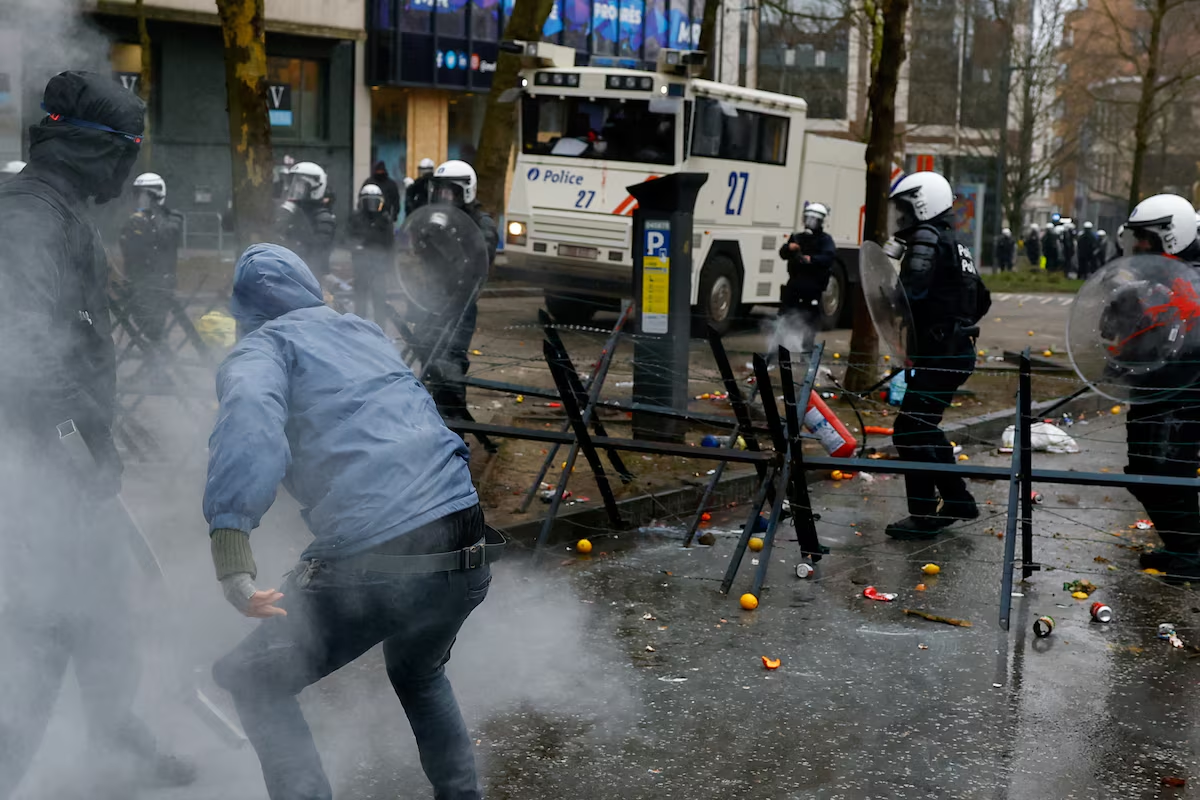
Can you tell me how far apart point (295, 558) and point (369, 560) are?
340cm

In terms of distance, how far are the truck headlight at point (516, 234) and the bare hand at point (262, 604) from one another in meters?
14.4

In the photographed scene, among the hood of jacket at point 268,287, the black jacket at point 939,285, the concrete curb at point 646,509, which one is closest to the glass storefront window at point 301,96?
the concrete curb at point 646,509

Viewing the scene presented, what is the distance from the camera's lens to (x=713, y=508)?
8109 millimetres

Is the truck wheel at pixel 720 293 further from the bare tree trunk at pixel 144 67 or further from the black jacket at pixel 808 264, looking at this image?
the bare tree trunk at pixel 144 67

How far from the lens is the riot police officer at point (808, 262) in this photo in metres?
14.5

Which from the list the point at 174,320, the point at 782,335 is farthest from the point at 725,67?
the point at 174,320

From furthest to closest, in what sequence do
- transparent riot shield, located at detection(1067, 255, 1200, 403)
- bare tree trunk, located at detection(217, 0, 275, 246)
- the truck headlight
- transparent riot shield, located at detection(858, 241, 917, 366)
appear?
the truck headlight, bare tree trunk, located at detection(217, 0, 275, 246), transparent riot shield, located at detection(858, 241, 917, 366), transparent riot shield, located at detection(1067, 255, 1200, 403)

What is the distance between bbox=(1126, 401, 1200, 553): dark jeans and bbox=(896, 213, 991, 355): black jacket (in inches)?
43.8

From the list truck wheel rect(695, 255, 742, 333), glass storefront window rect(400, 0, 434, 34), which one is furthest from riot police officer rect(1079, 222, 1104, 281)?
truck wheel rect(695, 255, 742, 333)

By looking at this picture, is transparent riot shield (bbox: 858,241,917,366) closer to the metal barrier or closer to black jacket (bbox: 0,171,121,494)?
black jacket (bbox: 0,171,121,494)

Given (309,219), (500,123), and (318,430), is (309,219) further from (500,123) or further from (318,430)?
(318,430)

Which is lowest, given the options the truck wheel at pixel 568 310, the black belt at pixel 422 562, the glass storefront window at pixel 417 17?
the truck wheel at pixel 568 310

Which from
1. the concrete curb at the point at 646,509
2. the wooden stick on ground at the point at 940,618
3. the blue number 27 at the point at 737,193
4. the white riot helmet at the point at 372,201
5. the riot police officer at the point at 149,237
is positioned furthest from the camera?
the blue number 27 at the point at 737,193

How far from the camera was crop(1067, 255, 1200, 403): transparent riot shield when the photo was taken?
6535mm
